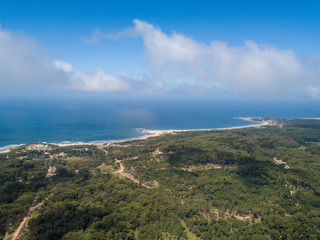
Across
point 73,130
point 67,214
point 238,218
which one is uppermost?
point 73,130

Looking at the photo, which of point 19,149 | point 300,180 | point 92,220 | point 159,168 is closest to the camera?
point 92,220

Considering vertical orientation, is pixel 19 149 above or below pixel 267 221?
above

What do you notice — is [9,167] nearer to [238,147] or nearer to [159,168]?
[159,168]

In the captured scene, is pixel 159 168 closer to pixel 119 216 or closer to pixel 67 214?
pixel 119 216

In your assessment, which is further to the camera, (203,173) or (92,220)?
(203,173)

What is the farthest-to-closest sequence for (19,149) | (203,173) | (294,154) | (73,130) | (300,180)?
(73,130) < (19,149) < (294,154) < (203,173) < (300,180)

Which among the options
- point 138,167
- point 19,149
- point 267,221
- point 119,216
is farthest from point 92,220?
point 19,149
